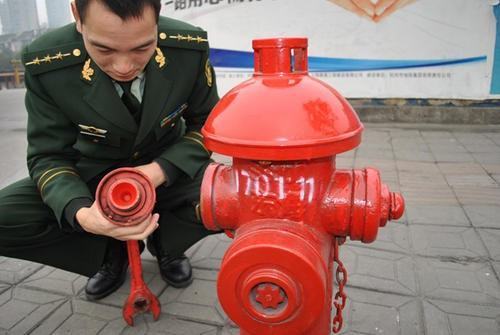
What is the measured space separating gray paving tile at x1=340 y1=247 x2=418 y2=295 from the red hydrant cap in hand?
1.21m

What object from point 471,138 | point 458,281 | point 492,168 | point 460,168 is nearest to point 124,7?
point 458,281

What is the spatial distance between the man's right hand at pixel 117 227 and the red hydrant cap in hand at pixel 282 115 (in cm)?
35

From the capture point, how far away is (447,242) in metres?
2.34

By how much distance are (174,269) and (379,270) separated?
97 cm

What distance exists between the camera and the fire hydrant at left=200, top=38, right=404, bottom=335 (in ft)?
2.76

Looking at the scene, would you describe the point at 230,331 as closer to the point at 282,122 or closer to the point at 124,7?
the point at 282,122

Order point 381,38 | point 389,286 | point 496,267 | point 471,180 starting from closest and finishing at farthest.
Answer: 1. point 389,286
2. point 496,267
3. point 471,180
4. point 381,38

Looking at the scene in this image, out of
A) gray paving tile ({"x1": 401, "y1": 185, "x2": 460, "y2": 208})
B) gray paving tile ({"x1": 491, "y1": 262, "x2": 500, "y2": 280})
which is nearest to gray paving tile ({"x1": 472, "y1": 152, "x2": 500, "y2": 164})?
gray paving tile ({"x1": 401, "y1": 185, "x2": 460, "y2": 208})

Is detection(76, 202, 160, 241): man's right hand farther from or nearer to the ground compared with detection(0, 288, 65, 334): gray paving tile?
farther from the ground

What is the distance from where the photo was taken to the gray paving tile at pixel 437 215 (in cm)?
257

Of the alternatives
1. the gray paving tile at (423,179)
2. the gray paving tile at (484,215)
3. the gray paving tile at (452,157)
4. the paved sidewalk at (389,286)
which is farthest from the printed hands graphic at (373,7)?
the gray paving tile at (484,215)

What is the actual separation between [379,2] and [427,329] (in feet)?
13.3

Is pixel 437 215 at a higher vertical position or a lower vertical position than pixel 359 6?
lower

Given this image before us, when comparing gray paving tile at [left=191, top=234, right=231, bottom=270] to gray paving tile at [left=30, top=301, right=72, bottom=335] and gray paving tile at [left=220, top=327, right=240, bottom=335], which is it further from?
gray paving tile at [left=30, top=301, right=72, bottom=335]
